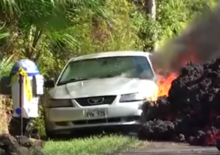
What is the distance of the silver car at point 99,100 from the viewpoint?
12.4m

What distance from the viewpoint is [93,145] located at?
10.8 m

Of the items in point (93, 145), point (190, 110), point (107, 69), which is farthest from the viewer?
point (107, 69)

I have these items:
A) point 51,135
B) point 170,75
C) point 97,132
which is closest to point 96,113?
point 97,132

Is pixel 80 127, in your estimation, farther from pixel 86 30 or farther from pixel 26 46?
pixel 86 30

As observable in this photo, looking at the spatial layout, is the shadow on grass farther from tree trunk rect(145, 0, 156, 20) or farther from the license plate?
tree trunk rect(145, 0, 156, 20)

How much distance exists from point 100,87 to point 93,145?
209cm

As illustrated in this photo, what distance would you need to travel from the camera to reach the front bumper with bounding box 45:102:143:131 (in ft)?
40.7

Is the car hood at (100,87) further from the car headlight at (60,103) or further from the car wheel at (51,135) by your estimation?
the car wheel at (51,135)

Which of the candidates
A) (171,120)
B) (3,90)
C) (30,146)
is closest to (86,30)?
(3,90)

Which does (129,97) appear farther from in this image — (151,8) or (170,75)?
(151,8)

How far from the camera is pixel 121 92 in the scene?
12523 millimetres

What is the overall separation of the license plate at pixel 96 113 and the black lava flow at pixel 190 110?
0.68 meters

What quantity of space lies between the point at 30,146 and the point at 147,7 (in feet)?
54.0

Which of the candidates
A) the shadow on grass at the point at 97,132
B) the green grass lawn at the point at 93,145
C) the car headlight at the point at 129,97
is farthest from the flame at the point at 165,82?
the green grass lawn at the point at 93,145
